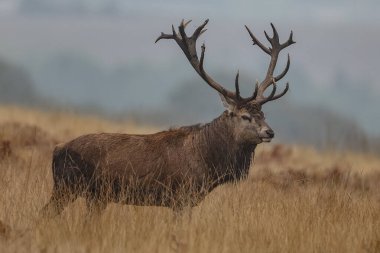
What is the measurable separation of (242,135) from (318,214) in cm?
154

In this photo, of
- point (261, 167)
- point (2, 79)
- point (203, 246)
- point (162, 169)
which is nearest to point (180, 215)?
point (162, 169)

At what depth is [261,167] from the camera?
16.7m

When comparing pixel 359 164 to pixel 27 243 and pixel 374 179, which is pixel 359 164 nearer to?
pixel 374 179

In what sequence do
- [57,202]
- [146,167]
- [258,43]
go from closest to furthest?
1. [57,202]
2. [146,167]
3. [258,43]

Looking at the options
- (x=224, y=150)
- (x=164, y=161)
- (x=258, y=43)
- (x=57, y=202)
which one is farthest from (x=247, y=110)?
(x=57, y=202)

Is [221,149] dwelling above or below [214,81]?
below

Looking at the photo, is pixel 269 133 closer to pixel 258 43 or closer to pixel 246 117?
pixel 246 117

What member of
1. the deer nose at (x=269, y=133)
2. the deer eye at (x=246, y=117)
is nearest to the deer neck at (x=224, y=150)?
the deer eye at (x=246, y=117)

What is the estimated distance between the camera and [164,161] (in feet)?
32.6

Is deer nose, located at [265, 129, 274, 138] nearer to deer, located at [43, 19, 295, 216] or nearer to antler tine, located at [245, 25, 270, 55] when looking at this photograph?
deer, located at [43, 19, 295, 216]

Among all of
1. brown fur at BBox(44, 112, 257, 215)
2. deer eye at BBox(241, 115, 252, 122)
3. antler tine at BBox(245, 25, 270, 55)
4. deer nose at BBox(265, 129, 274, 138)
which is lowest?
brown fur at BBox(44, 112, 257, 215)

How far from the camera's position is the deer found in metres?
9.59

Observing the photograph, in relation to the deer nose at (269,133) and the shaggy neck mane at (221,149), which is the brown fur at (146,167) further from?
the deer nose at (269,133)

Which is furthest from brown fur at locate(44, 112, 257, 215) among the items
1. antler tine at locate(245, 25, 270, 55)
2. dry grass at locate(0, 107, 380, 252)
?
antler tine at locate(245, 25, 270, 55)
